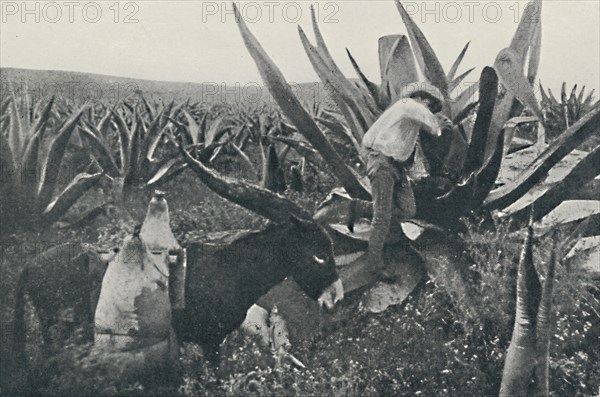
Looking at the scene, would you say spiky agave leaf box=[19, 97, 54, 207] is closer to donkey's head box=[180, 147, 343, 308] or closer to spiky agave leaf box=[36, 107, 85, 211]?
spiky agave leaf box=[36, 107, 85, 211]

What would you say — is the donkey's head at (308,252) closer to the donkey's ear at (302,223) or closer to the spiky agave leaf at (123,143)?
the donkey's ear at (302,223)

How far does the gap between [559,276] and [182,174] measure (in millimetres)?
1585

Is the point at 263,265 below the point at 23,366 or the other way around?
the other way around

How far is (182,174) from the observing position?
2709 mm

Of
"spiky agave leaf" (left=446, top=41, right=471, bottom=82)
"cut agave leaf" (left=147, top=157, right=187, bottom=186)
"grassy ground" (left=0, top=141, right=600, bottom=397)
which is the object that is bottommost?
"grassy ground" (left=0, top=141, right=600, bottom=397)

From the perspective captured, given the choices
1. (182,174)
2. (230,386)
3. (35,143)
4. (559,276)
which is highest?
(35,143)

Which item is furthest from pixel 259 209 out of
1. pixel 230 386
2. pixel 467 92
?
pixel 467 92

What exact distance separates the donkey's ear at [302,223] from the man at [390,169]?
0.59 ft

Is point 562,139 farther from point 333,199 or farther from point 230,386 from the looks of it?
point 230,386

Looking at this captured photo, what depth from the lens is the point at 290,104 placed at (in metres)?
1.74

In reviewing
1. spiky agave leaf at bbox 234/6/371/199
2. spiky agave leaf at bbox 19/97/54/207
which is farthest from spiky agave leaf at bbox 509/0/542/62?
spiky agave leaf at bbox 19/97/54/207

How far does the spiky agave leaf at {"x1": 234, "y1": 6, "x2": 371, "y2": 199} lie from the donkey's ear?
0.77ft

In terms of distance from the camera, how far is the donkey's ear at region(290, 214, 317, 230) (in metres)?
1.76

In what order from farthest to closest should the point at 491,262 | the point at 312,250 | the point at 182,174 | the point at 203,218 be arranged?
the point at 182,174, the point at 203,218, the point at 491,262, the point at 312,250
